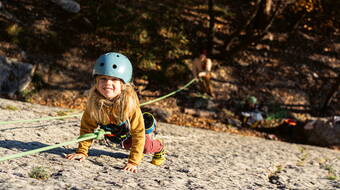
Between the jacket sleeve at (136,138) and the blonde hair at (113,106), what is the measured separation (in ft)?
0.28

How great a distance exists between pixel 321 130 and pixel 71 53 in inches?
346

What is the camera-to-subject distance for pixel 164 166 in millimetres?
3875

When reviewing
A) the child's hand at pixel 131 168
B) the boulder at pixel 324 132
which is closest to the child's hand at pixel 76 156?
the child's hand at pixel 131 168

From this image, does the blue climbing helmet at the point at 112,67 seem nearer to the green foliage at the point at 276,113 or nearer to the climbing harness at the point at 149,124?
the climbing harness at the point at 149,124

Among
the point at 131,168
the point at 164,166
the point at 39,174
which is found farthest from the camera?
the point at 164,166

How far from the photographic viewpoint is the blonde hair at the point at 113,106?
321cm

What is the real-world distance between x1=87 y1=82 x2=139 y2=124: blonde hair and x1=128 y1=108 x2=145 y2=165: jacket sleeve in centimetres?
9

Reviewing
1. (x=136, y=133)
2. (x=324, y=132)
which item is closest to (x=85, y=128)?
(x=136, y=133)

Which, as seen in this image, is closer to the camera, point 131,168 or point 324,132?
point 131,168

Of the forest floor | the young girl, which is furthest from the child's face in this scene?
the forest floor

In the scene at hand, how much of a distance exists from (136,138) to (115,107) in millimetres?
423

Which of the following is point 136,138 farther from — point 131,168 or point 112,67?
point 112,67

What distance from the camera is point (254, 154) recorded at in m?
5.55

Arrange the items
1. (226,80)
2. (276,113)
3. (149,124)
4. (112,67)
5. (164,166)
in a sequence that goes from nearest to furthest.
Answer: (112,67) → (149,124) → (164,166) → (276,113) → (226,80)
